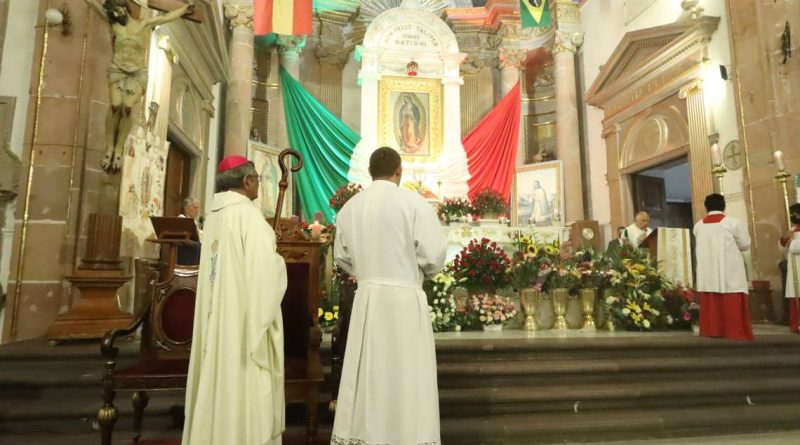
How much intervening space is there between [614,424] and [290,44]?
11564mm

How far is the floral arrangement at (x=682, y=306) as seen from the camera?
18.6 ft

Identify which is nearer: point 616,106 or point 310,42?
point 616,106

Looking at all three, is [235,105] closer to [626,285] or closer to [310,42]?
[310,42]

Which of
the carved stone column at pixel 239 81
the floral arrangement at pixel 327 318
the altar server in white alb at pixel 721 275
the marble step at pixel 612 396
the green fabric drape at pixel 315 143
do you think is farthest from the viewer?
the green fabric drape at pixel 315 143

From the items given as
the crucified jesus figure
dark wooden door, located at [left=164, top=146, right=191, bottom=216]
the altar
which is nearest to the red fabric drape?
the altar

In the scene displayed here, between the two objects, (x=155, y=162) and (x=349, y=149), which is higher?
(x=349, y=149)

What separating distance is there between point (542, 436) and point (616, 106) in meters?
9.60

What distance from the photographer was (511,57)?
45.3 ft

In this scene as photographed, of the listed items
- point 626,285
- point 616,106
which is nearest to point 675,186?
point 616,106

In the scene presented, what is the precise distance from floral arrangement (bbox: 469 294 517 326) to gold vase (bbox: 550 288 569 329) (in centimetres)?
51

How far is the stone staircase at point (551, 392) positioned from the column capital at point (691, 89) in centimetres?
564

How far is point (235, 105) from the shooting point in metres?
10.8

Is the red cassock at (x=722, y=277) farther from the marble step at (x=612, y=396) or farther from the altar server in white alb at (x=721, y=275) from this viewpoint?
the marble step at (x=612, y=396)

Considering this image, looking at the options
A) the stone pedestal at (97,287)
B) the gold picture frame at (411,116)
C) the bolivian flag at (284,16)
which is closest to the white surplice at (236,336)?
the stone pedestal at (97,287)
